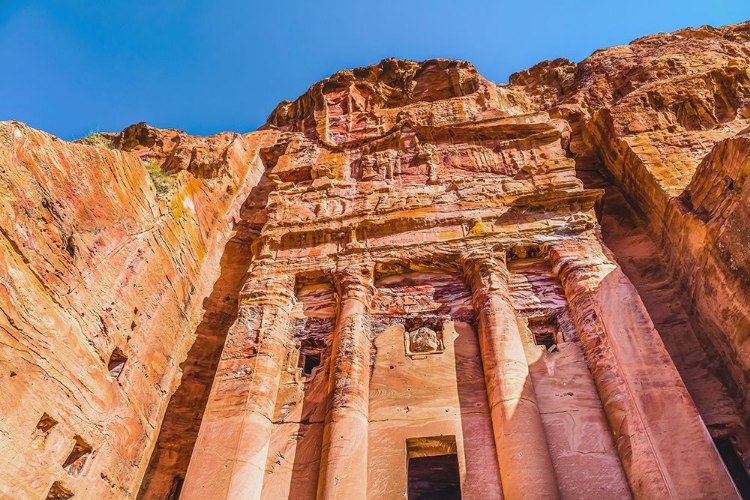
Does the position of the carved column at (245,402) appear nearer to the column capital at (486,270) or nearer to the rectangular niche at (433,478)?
the rectangular niche at (433,478)

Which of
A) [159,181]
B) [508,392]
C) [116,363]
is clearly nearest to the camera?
[508,392]

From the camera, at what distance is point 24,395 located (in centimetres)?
709

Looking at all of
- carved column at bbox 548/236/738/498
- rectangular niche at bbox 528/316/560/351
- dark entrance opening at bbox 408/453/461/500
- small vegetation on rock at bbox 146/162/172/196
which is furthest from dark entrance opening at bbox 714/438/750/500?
small vegetation on rock at bbox 146/162/172/196

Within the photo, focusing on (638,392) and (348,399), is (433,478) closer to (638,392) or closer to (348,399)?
(348,399)

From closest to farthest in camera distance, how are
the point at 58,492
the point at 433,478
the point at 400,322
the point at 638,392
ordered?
the point at 58,492
the point at 638,392
the point at 400,322
the point at 433,478

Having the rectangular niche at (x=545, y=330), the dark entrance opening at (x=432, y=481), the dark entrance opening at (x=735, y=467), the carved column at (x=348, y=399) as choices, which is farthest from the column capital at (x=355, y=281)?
the dark entrance opening at (x=735, y=467)

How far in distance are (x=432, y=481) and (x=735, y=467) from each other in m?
5.52

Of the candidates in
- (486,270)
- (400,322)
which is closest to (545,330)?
(486,270)

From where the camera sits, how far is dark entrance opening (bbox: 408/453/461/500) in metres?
11.0

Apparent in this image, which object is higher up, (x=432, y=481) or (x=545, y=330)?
(x=545, y=330)

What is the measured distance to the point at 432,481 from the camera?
36.5 feet

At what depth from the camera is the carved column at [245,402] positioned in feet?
26.7

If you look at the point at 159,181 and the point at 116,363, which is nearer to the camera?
the point at 116,363

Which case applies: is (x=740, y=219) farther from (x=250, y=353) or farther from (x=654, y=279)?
(x=250, y=353)
